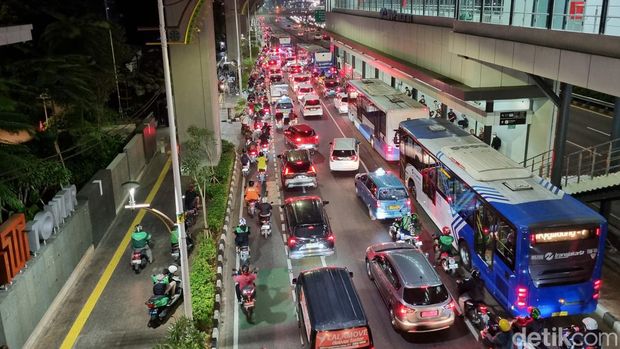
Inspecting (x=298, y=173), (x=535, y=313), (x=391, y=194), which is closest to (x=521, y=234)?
(x=535, y=313)

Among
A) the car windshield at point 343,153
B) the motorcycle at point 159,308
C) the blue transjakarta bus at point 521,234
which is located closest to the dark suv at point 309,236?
the blue transjakarta bus at point 521,234

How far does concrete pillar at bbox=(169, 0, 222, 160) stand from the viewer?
2702 cm

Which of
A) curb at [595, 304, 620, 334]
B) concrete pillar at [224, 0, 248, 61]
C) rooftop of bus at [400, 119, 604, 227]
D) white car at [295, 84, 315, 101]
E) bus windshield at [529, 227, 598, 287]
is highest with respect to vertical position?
concrete pillar at [224, 0, 248, 61]

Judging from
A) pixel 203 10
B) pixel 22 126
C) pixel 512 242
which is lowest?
pixel 512 242

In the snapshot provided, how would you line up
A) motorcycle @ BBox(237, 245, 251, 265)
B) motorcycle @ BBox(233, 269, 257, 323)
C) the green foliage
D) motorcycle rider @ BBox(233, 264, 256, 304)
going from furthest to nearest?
motorcycle @ BBox(237, 245, 251, 265) → motorcycle rider @ BBox(233, 264, 256, 304) → motorcycle @ BBox(233, 269, 257, 323) → the green foliage

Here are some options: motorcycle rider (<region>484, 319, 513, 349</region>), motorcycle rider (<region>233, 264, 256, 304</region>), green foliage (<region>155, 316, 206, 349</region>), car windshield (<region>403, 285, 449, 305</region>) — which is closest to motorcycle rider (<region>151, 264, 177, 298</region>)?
motorcycle rider (<region>233, 264, 256, 304</region>)

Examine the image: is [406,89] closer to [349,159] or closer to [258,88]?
[258,88]

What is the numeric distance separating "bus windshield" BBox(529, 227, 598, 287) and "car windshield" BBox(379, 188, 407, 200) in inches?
304

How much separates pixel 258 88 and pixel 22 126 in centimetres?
3601

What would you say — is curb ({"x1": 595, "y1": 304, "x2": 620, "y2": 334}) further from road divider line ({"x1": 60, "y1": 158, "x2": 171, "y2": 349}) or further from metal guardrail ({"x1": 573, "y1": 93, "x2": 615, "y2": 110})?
metal guardrail ({"x1": 573, "y1": 93, "x2": 615, "y2": 110})

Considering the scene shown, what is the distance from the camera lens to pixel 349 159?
26.8m

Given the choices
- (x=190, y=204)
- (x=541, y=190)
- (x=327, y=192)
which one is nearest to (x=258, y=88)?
(x=327, y=192)

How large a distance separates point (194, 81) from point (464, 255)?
644 inches

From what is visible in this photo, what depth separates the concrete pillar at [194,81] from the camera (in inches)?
1064
